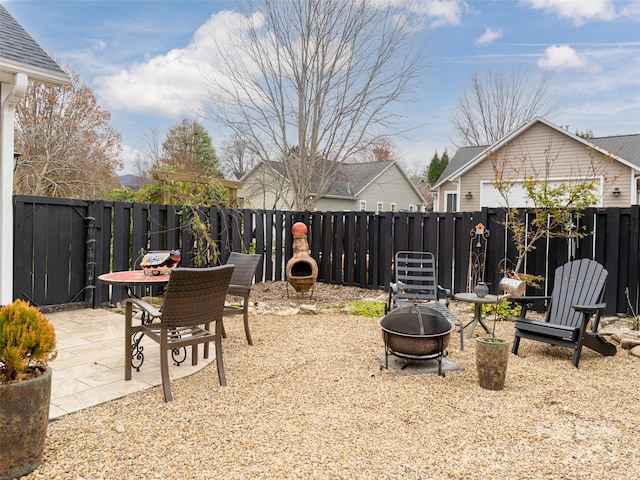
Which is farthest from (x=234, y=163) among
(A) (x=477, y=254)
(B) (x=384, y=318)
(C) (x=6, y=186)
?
(B) (x=384, y=318)

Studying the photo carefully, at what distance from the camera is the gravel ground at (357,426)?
2.12m

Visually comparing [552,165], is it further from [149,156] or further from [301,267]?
[149,156]

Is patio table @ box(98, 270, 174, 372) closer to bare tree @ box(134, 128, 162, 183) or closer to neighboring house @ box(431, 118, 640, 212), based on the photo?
neighboring house @ box(431, 118, 640, 212)

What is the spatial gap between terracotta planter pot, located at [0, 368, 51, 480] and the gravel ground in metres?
0.11

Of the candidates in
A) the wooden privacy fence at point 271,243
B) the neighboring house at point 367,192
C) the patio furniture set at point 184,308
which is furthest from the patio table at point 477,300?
the neighboring house at point 367,192

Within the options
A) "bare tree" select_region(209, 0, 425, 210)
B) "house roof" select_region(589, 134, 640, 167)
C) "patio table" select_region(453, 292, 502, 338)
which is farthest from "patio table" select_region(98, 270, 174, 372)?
"house roof" select_region(589, 134, 640, 167)

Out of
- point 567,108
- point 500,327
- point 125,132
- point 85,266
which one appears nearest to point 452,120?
point 567,108

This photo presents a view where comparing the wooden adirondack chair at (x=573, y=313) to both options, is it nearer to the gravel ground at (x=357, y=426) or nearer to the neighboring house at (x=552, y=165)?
the gravel ground at (x=357, y=426)

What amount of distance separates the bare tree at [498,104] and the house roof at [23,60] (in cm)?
1895

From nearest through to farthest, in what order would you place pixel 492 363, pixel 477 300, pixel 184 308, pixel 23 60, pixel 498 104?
pixel 184 308
pixel 492 363
pixel 23 60
pixel 477 300
pixel 498 104

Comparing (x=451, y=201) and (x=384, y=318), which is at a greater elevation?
(x=451, y=201)

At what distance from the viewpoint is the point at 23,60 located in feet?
13.7

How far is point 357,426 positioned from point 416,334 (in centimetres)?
121

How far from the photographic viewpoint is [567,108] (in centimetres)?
1759
